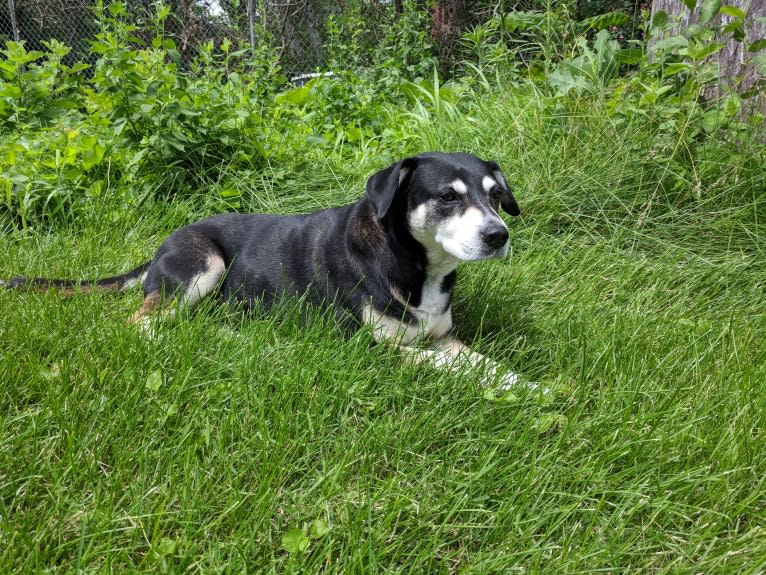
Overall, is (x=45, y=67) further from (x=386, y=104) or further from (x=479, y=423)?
(x=479, y=423)

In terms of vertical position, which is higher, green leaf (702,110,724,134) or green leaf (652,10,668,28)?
green leaf (652,10,668,28)

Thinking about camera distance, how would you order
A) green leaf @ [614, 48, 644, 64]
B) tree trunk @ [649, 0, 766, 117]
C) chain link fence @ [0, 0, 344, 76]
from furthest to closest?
chain link fence @ [0, 0, 344, 76]
green leaf @ [614, 48, 644, 64]
tree trunk @ [649, 0, 766, 117]

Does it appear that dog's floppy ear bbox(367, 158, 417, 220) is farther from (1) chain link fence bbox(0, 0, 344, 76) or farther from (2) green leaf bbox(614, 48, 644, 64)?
(1) chain link fence bbox(0, 0, 344, 76)

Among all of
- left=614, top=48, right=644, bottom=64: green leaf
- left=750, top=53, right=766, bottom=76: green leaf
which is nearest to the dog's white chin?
left=750, top=53, right=766, bottom=76: green leaf

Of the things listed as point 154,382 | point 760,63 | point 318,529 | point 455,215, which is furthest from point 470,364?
point 760,63

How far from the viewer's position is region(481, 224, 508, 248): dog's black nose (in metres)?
2.59

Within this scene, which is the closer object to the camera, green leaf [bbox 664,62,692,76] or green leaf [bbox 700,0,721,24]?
green leaf [bbox 700,0,721,24]

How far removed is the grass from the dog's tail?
0.11 metres

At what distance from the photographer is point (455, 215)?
8.96 feet

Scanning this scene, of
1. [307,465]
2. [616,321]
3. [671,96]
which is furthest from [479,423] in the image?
[671,96]

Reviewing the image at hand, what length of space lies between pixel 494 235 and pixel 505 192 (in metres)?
0.53

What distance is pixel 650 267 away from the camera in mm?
3520

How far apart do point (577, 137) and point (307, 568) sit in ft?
11.1

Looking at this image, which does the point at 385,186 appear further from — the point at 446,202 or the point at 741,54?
the point at 741,54
